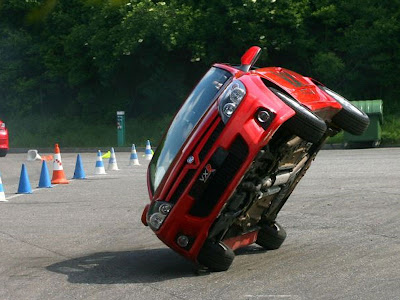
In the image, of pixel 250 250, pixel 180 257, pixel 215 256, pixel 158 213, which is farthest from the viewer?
pixel 250 250

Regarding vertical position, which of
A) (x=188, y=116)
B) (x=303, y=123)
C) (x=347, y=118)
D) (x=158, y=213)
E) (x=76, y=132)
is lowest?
(x=76, y=132)

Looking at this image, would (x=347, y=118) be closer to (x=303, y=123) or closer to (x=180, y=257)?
(x=303, y=123)

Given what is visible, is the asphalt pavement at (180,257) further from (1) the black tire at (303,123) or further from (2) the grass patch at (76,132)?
(2) the grass patch at (76,132)

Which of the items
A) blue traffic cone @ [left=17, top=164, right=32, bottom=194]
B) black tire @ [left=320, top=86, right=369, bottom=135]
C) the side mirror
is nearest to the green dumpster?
blue traffic cone @ [left=17, top=164, right=32, bottom=194]

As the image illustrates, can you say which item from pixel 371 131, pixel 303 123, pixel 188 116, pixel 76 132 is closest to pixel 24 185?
pixel 188 116

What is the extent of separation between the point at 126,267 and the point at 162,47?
32654mm

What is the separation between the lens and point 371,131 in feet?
99.0

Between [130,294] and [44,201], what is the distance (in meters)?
7.93

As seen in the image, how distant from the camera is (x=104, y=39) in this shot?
41.7 metres

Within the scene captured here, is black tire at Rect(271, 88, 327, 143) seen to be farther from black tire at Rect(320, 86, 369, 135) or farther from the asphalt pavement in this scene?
the asphalt pavement

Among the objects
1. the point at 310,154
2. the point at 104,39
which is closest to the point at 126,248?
the point at 310,154

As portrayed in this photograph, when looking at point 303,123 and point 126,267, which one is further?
point 126,267

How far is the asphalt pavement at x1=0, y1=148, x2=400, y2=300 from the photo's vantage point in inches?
281

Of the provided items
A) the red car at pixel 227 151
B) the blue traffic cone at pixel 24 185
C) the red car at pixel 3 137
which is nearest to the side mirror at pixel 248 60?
the red car at pixel 227 151
